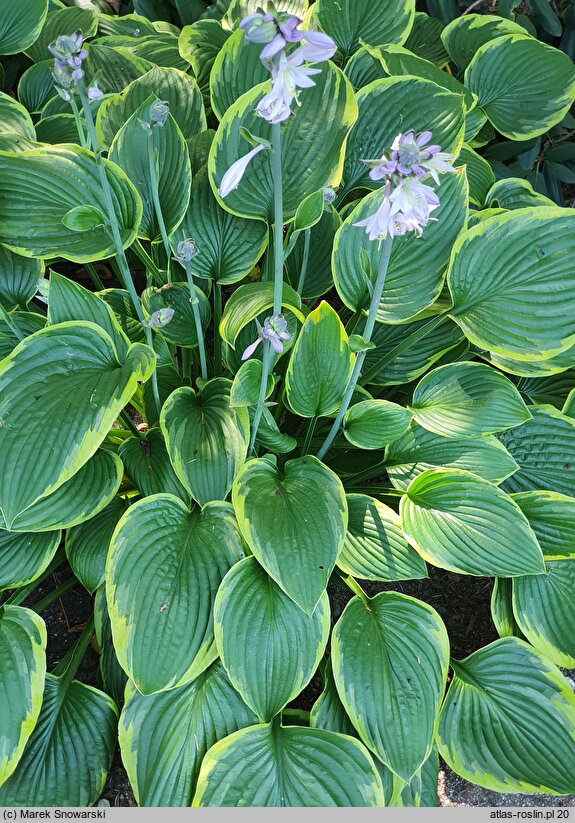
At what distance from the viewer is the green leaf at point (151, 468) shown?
135cm

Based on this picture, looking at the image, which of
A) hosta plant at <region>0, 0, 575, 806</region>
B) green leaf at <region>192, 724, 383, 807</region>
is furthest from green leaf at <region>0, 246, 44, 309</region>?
green leaf at <region>192, 724, 383, 807</region>

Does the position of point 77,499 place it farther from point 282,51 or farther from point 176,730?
point 282,51

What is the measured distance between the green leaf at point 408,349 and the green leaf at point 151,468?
0.53m

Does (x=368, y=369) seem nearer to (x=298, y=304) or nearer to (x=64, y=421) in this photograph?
(x=298, y=304)

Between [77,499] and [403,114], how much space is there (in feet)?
3.87

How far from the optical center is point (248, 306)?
52.5 inches

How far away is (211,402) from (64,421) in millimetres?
351

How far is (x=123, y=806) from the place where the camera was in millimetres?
1375

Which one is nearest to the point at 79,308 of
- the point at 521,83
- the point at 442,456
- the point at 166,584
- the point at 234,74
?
the point at 166,584

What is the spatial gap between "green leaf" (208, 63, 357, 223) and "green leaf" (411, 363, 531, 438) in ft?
1.72

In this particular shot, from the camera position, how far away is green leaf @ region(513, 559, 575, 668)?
1381 mm

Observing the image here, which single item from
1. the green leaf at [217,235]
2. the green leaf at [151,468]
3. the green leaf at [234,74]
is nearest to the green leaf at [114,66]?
the green leaf at [234,74]

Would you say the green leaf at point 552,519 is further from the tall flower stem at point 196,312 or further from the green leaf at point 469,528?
the tall flower stem at point 196,312

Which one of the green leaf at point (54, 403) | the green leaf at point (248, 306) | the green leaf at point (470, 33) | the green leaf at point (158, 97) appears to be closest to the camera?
the green leaf at point (54, 403)
